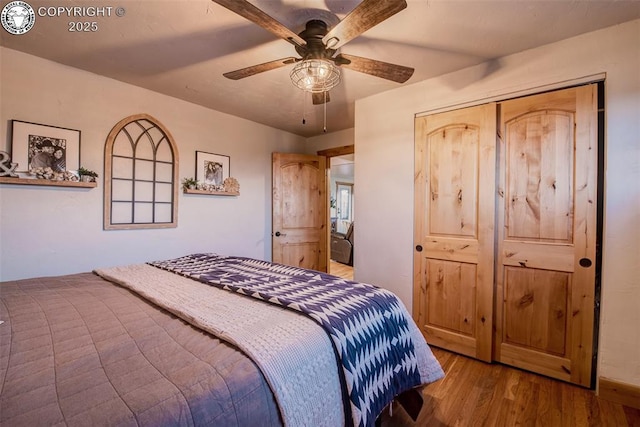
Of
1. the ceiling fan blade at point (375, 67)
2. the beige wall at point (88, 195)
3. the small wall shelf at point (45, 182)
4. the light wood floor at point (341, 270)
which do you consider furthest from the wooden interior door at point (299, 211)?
the ceiling fan blade at point (375, 67)

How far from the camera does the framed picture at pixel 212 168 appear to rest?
10.1 ft

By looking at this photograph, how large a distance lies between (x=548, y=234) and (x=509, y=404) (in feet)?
3.84

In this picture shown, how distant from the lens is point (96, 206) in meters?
2.37

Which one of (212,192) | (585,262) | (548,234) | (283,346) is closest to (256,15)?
(283,346)

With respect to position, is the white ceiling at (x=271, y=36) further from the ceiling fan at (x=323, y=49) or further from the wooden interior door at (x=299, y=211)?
the wooden interior door at (x=299, y=211)

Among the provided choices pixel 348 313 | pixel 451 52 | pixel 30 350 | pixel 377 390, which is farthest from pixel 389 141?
pixel 30 350

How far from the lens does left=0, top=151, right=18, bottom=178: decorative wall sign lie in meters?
1.90

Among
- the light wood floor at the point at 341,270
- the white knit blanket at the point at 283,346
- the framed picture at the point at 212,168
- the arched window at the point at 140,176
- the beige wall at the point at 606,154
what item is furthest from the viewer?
the light wood floor at the point at 341,270

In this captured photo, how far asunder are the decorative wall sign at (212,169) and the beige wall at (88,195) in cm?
7

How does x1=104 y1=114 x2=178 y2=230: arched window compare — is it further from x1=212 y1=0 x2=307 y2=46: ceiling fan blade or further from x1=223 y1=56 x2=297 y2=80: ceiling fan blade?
x1=212 y1=0 x2=307 y2=46: ceiling fan blade

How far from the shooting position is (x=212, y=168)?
3.18m

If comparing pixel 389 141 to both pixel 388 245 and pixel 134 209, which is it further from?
pixel 134 209

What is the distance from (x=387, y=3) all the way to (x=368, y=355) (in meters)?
1.48

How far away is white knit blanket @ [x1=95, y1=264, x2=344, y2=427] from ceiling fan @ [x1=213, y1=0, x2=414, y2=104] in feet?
4.30
